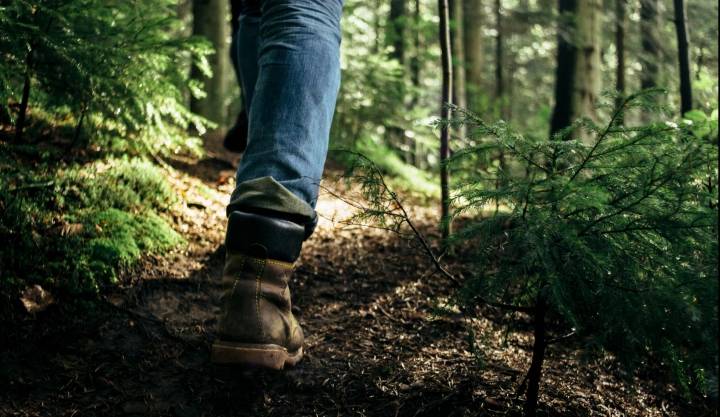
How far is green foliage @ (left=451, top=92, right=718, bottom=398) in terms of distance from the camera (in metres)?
1.15

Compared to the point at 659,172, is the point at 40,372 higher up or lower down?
lower down

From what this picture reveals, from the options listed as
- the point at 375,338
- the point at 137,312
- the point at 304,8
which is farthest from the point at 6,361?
the point at 304,8

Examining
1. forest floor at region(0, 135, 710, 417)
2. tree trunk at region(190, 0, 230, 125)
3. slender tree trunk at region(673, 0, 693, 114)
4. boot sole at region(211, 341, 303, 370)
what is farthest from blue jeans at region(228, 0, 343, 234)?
tree trunk at region(190, 0, 230, 125)

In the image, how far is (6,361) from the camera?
A: 1.62 meters

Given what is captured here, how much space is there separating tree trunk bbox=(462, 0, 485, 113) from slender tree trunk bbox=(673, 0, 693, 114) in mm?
7685

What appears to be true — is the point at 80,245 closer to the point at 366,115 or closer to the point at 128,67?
the point at 128,67

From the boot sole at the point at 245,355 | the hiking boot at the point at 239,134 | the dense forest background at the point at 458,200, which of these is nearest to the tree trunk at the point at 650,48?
the dense forest background at the point at 458,200

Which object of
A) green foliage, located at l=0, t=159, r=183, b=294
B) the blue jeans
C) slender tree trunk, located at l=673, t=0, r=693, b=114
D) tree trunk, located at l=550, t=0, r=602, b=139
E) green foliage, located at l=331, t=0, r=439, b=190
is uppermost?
tree trunk, located at l=550, t=0, r=602, b=139

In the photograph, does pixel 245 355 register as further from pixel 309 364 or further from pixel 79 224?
pixel 79 224

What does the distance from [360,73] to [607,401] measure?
534cm

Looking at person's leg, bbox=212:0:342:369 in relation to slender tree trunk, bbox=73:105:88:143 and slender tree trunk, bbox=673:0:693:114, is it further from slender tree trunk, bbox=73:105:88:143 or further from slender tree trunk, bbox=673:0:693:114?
slender tree trunk, bbox=673:0:693:114

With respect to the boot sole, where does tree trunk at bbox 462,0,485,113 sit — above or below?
above

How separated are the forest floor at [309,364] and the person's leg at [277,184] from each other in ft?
0.46

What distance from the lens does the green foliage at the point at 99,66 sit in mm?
2430
